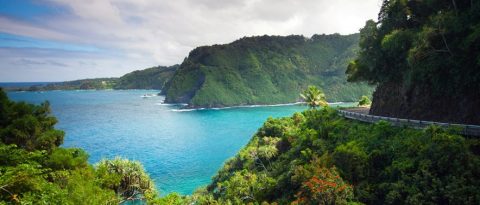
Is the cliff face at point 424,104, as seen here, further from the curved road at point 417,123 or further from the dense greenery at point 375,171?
the dense greenery at point 375,171

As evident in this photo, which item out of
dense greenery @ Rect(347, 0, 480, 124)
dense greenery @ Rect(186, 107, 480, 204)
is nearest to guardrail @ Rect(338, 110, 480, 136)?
dense greenery @ Rect(186, 107, 480, 204)

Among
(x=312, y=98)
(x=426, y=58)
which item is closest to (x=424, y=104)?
(x=426, y=58)

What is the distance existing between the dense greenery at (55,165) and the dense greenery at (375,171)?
9111 millimetres

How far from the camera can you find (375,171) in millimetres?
31078

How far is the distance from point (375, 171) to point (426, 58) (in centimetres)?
1252

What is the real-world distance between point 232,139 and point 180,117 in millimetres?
71382

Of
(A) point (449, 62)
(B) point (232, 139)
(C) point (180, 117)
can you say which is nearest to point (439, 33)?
(A) point (449, 62)

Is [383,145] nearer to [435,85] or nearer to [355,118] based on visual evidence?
[435,85]

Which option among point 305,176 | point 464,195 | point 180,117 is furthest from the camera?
point 180,117

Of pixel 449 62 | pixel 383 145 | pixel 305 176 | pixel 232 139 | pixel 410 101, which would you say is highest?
pixel 449 62

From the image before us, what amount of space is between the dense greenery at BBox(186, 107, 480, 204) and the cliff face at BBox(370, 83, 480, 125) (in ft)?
13.6

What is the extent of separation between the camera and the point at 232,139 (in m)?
115

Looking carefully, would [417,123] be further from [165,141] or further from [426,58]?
[165,141]

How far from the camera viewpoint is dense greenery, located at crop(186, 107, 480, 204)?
24.7 metres
